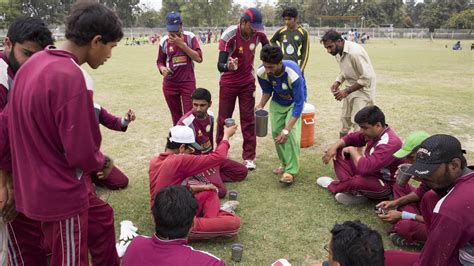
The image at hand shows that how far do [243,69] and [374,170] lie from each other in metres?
2.39

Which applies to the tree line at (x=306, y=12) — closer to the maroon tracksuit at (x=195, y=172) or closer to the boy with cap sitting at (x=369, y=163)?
the boy with cap sitting at (x=369, y=163)

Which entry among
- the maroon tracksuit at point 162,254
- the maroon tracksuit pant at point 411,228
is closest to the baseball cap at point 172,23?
the maroon tracksuit pant at point 411,228

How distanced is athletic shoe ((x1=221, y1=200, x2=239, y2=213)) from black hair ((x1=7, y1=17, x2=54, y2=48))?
7.59 feet

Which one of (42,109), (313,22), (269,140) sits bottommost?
(269,140)

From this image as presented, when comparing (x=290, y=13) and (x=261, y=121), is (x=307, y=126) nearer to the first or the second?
(x=261, y=121)

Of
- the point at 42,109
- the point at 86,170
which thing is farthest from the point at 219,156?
the point at 42,109

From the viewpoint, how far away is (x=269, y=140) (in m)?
7.03

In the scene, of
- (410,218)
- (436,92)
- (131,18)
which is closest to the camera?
(410,218)

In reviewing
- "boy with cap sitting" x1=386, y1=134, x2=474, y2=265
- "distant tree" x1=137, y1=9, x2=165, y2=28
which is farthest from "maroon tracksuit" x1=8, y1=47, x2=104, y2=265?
"distant tree" x1=137, y1=9, x2=165, y2=28

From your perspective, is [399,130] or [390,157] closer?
[390,157]

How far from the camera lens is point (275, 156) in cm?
621

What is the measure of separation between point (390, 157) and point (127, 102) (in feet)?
24.2

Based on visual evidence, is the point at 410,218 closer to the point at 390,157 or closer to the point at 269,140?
the point at 390,157

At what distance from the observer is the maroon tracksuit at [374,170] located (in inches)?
161
